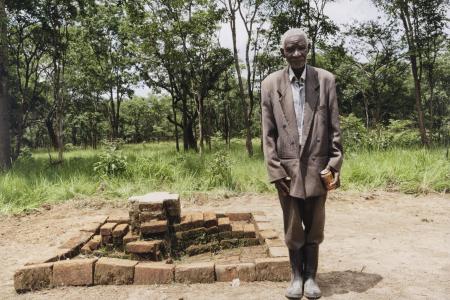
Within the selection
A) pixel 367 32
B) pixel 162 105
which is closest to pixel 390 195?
pixel 367 32

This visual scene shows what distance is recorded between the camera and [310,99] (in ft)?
9.91

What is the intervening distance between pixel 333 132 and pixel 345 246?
1.91 metres

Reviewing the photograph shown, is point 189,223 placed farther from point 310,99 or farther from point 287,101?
point 310,99

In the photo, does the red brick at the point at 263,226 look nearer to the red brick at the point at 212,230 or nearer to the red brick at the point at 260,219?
the red brick at the point at 260,219

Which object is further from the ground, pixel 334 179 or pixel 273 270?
pixel 334 179

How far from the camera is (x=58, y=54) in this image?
13664 mm

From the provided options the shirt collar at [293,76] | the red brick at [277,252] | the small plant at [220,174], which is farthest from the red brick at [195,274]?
the small plant at [220,174]

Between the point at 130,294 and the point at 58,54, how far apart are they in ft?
40.2

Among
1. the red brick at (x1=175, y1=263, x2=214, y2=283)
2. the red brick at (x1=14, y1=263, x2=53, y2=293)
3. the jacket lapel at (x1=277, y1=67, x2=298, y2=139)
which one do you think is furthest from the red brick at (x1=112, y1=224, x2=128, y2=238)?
the jacket lapel at (x1=277, y1=67, x2=298, y2=139)

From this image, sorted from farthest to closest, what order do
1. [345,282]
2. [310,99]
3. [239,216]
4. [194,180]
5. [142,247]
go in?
[194,180]
[239,216]
[142,247]
[345,282]
[310,99]

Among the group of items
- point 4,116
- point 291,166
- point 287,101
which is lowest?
point 291,166

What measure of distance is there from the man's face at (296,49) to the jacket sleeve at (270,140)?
295mm

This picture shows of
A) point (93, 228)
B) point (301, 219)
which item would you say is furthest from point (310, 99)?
point (93, 228)

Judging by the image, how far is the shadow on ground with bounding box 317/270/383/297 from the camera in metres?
3.16
